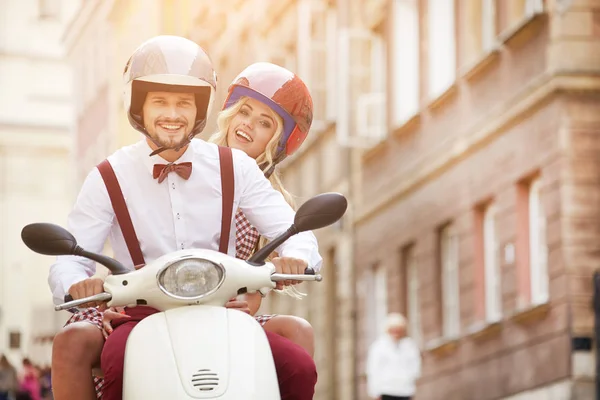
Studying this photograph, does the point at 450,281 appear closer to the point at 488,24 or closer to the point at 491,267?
the point at 491,267

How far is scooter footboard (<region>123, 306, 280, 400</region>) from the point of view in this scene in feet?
18.3

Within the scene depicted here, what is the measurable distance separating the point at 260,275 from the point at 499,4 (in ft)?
66.4

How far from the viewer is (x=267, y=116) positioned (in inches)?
297

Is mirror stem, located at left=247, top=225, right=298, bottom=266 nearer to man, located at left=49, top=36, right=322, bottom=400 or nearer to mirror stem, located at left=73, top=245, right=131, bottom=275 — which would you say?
man, located at left=49, top=36, right=322, bottom=400

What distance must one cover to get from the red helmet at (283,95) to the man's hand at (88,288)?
5.46 feet

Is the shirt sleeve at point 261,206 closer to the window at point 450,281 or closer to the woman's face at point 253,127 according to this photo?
the woman's face at point 253,127

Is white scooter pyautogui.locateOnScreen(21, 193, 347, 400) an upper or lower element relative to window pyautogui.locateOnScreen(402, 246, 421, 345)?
lower

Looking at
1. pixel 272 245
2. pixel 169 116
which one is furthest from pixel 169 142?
pixel 272 245

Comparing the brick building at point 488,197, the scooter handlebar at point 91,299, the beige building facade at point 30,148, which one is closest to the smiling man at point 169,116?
the scooter handlebar at point 91,299

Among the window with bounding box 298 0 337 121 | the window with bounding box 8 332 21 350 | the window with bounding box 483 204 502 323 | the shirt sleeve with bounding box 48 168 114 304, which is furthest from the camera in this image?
the window with bounding box 8 332 21 350

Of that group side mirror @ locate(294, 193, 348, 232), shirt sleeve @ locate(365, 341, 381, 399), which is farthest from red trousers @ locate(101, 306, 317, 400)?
shirt sleeve @ locate(365, 341, 381, 399)

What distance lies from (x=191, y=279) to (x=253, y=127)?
185 centimetres

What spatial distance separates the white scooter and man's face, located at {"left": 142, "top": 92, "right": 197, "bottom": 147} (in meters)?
0.55

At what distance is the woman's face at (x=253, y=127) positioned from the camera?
24.6 feet
